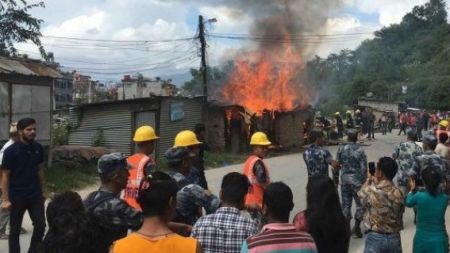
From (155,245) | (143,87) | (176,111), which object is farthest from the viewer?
(143,87)

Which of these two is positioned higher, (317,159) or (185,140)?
(185,140)

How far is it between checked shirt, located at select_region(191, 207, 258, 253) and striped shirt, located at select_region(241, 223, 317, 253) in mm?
445

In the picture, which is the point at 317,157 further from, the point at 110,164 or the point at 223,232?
the point at 223,232

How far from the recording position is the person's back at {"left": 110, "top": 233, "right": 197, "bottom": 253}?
112 inches

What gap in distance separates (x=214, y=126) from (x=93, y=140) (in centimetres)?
505

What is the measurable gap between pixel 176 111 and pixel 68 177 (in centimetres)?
785

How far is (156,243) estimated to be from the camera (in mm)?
2848

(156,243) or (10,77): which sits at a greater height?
(10,77)

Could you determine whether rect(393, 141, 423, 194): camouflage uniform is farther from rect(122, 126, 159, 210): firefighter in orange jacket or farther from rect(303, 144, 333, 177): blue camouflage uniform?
rect(122, 126, 159, 210): firefighter in orange jacket

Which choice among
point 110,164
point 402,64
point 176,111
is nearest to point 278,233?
point 110,164

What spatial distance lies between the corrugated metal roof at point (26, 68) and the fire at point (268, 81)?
10577 millimetres

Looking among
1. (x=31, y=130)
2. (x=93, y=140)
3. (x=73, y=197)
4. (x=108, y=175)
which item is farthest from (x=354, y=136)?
(x=93, y=140)

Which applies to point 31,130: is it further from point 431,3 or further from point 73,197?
point 431,3

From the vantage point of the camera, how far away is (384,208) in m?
4.96
